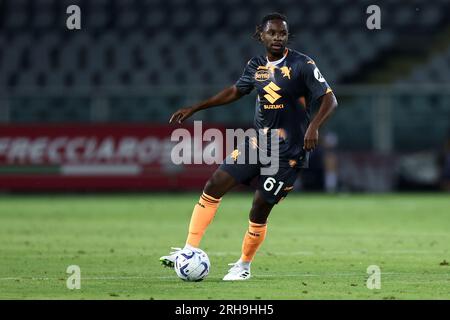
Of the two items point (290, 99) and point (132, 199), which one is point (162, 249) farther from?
point (132, 199)

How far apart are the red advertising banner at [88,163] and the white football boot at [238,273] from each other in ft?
50.2

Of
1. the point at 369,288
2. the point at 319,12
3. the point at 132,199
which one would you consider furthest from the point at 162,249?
the point at 319,12

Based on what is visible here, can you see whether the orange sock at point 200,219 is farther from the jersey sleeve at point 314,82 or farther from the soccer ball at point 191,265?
the jersey sleeve at point 314,82

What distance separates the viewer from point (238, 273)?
993 centimetres

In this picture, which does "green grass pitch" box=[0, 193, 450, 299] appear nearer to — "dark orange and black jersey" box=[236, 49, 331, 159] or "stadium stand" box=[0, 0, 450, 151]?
"dark orange and black jersey" box=[236, 49, 331, 159]

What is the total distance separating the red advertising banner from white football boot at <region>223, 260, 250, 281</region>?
50.2 ft

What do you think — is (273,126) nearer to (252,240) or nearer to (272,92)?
(272,92)

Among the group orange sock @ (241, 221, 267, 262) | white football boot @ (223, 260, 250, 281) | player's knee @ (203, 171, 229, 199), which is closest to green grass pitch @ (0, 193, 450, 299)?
white football boot @ (223, 260, 250, 281)

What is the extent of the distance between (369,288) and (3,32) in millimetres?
24512

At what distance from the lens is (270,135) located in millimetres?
9977

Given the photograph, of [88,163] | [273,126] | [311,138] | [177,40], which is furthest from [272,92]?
[177,40]

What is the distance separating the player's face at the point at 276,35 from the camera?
972cm

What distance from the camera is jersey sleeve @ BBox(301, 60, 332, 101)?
9711 mm

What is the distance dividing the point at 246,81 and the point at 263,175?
97 centimetres
